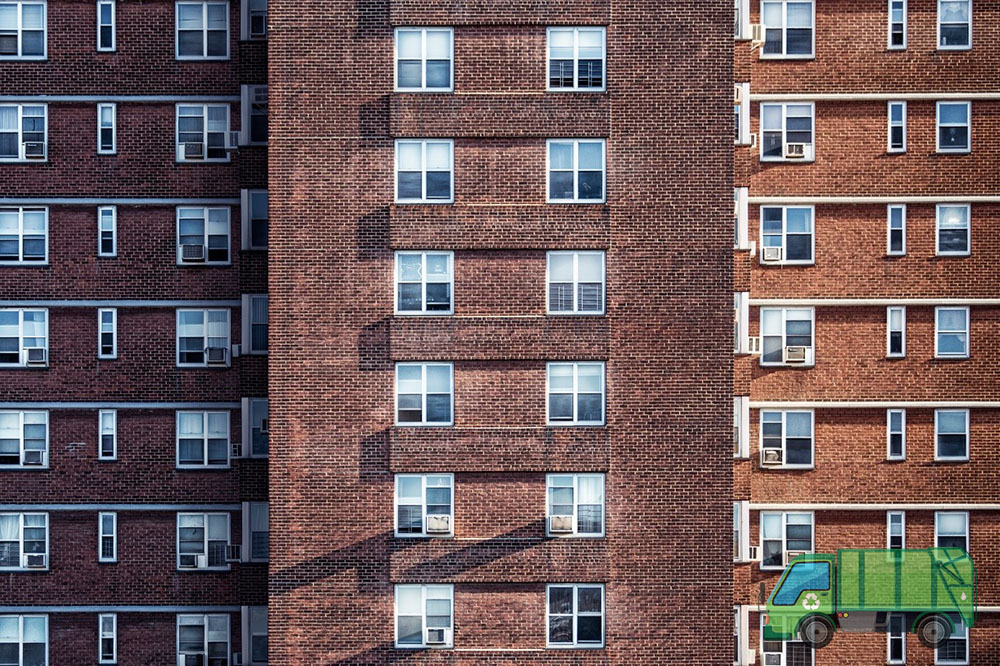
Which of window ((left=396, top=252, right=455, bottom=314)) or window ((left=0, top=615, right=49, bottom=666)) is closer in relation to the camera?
window ((left=396, top=252, right=455, bottom=314))

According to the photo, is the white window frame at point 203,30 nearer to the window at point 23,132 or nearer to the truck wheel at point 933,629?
the window at point 23,132

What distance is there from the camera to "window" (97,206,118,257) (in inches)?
1056

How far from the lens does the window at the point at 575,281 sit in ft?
79.5

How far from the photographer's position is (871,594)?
25422 millimetres

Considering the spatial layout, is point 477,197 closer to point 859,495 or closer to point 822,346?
point 822,346

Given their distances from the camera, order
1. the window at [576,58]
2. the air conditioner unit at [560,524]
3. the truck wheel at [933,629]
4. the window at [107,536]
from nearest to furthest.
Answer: the air conditioner unit at [560,524] < the window at [576,58] < the truck wheel at [933,629] < the window at [107,536]

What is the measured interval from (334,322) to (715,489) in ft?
33.0

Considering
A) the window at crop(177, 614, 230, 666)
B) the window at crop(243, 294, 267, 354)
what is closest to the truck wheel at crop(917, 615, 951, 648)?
the window at crop(177, 614, 230, 666)

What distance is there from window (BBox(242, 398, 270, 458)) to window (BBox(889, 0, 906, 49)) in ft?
64.3

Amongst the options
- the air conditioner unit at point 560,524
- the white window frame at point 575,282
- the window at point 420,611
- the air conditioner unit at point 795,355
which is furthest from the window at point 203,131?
the air conditioner unit at point 795,355

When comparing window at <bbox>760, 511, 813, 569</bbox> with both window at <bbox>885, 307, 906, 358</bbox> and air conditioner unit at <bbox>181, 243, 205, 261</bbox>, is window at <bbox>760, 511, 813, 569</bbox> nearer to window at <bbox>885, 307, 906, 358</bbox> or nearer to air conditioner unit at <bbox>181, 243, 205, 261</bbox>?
window at <bbox>885, 307, 906, 358</bbox>

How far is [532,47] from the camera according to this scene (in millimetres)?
24359

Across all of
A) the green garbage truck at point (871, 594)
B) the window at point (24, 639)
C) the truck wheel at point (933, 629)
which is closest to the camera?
the green garbage truck at point (871, 594)

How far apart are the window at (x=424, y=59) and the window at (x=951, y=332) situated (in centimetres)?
1454
